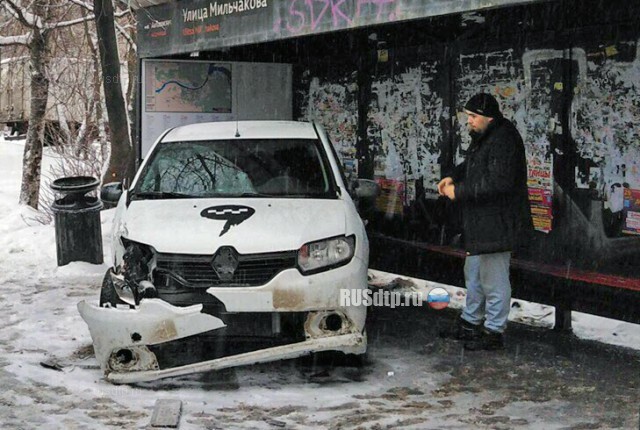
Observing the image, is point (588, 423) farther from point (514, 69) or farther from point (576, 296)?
point (514, 69)

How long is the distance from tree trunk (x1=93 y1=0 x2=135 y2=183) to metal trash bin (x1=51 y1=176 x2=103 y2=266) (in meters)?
3.43

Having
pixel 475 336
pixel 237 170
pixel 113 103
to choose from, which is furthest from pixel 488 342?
pixel 113 103

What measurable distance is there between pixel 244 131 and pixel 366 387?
8.73 feet

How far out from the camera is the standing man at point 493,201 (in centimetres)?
666

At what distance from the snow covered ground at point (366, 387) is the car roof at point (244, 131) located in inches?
71.8

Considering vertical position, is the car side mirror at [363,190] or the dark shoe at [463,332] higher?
the car side mirror at [363,190]

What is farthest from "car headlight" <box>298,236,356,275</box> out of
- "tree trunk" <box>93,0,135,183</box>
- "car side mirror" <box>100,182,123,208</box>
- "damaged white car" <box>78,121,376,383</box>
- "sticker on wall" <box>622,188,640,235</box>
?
"tree trunk" <box>93,0,135,183</box>

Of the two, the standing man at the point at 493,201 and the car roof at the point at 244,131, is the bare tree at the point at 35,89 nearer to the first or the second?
the car roof at the point at 244,131

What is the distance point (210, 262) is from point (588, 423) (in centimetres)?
255

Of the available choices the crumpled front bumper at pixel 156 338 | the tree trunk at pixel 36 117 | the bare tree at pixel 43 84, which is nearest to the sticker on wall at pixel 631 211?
the crumpled front bumper at pixel 156 338

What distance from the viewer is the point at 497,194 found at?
6.65 meters

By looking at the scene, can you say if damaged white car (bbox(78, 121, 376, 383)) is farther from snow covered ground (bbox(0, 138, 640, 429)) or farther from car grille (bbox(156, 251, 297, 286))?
snow covered ground (bbox(0, 138, 640, 429))

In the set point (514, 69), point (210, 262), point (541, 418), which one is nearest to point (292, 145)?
point (210, 262)

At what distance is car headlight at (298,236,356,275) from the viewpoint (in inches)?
233
